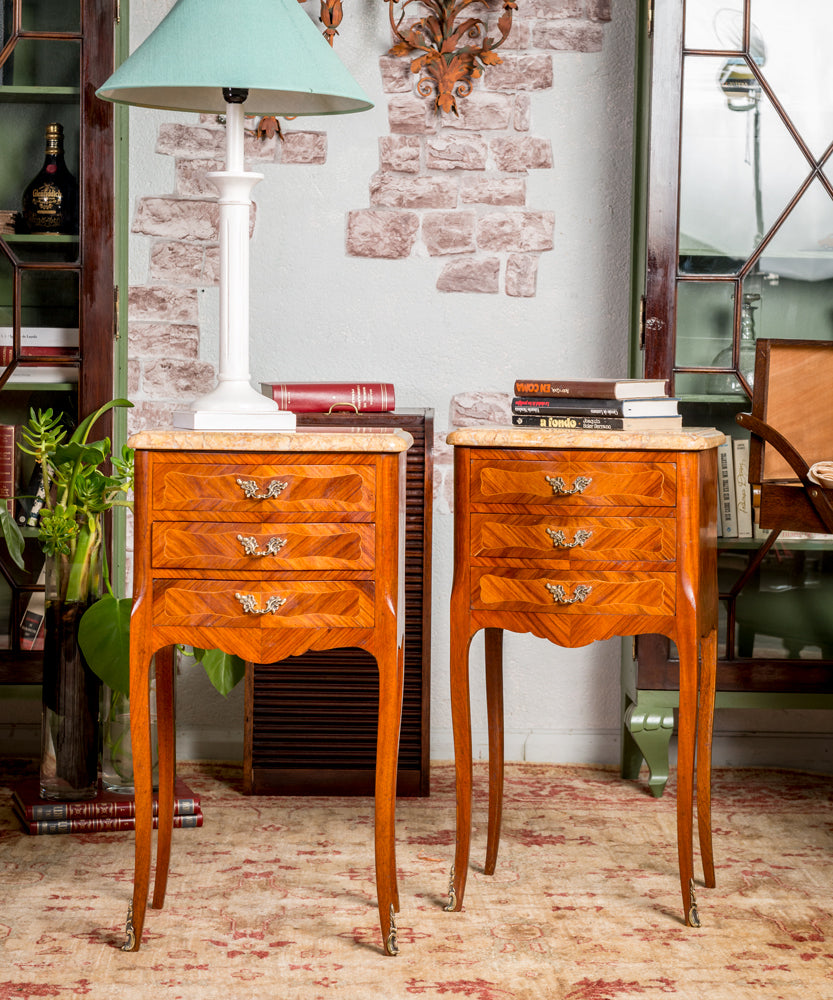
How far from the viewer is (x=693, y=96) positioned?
8.82 ft

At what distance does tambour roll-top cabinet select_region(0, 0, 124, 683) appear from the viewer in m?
2.66

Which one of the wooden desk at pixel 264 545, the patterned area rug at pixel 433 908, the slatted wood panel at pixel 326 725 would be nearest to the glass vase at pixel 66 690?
the patterned area rug at pixel 433 908

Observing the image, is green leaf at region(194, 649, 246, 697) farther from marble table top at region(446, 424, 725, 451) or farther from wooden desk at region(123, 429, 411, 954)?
marble table top at region(446, 424, 725, 451)

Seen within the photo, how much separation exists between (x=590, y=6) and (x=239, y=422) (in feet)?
5.86

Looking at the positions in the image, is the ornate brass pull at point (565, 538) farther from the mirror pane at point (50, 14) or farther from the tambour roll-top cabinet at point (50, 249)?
the mirror pane at point (50, 14)

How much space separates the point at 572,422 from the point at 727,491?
0.85 m

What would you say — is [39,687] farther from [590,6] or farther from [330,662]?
[590,6]

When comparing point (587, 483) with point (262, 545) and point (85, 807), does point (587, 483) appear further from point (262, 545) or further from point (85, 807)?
point (85, 807)

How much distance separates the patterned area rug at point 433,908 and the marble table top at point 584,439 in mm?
896

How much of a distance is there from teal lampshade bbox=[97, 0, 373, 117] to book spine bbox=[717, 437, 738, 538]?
4.43 feet

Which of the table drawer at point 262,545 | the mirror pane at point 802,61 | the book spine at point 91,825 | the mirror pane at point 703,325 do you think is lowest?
the book spine at point 91,825

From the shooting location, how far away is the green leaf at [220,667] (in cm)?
259

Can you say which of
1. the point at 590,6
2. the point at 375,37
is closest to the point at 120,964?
the point at 375,37

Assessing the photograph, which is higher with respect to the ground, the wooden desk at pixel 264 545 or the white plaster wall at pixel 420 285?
the white plaster wall at pixel 420 285
